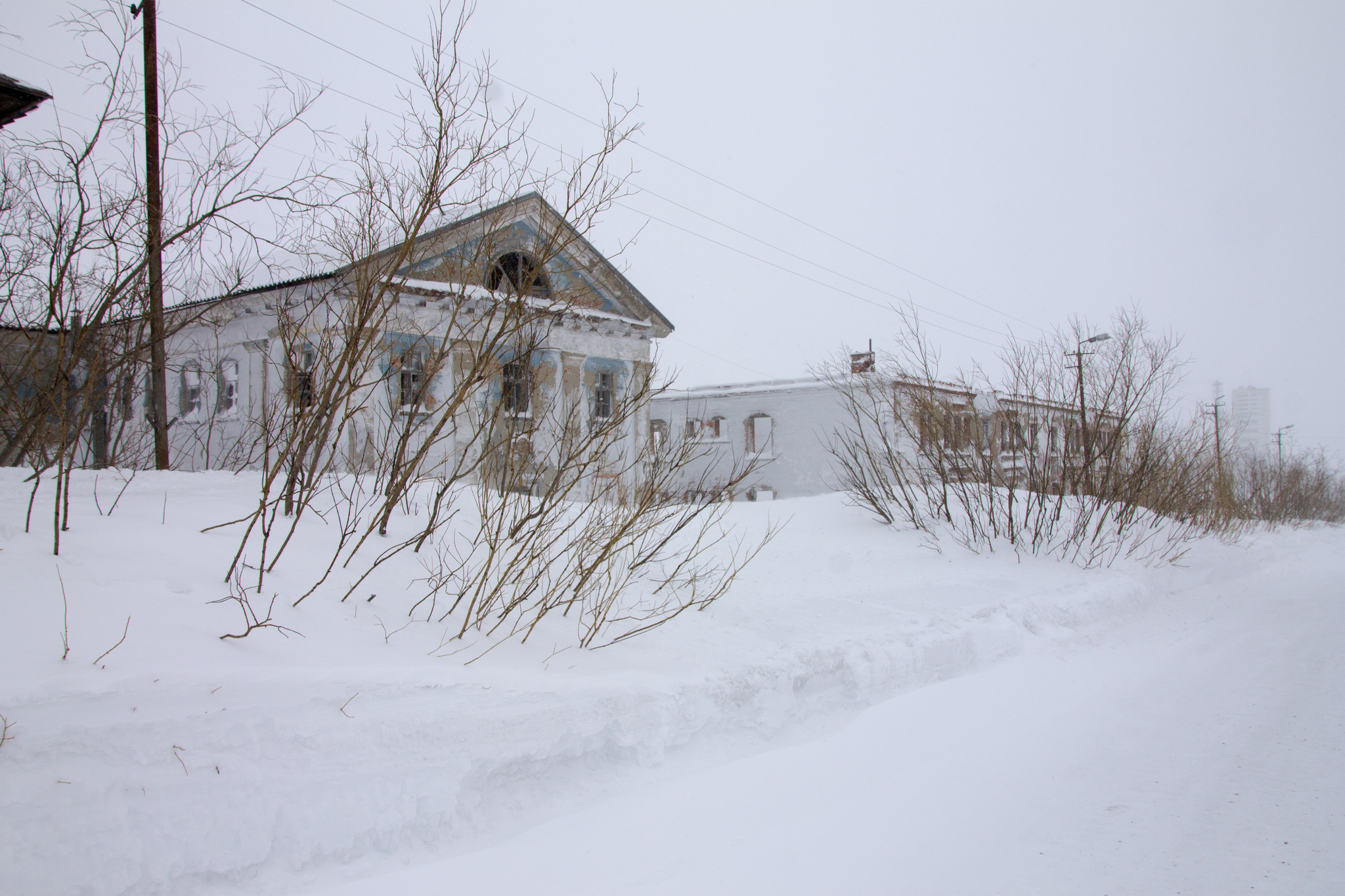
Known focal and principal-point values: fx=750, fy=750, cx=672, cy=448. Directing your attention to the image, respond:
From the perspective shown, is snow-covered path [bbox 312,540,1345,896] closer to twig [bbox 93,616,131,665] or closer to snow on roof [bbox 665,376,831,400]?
twig [bbox 93,616,131,665]

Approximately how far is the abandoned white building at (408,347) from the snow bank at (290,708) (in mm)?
1257

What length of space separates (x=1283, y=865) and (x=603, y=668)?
12.0 ft

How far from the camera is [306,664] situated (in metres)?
3.83

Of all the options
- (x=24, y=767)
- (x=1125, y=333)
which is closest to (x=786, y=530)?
(x=1125, y=333)

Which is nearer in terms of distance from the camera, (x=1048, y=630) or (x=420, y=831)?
(x=420, y=831)

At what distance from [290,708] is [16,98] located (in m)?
4.84

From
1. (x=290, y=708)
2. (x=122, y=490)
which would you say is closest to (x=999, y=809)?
(x=290, y=708)

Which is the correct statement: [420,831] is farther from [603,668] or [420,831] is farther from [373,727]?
[603,668]

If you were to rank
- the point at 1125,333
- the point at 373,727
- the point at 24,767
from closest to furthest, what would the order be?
the point at 24,767 → the point at 373,727 → the point at 1125,333

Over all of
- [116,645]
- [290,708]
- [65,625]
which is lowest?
[290,708]

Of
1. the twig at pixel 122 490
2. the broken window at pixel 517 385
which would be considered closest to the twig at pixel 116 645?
the twig at pixel 122 490

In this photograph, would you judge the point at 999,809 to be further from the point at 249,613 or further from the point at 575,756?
the point at 249,613

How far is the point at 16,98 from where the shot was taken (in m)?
5.16

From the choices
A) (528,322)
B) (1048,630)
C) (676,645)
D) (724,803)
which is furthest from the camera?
(1048,630)
